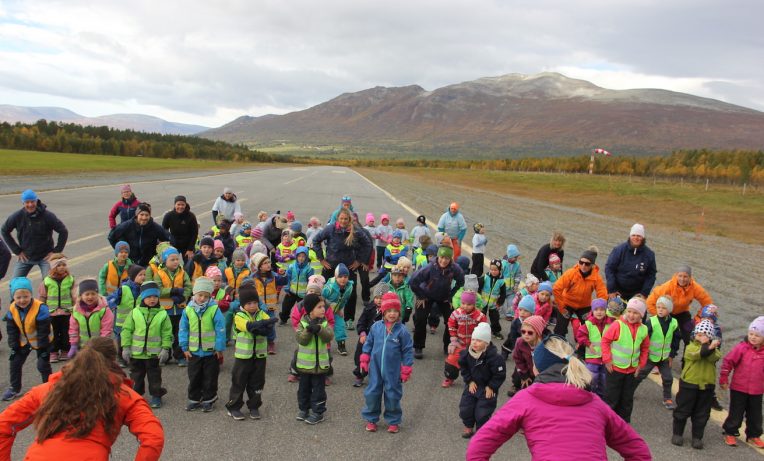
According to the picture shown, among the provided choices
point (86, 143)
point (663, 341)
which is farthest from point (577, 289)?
point (86, 143)

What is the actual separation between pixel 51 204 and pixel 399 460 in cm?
2142

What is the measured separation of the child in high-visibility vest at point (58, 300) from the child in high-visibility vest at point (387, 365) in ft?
11.2

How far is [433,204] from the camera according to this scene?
3081 centimetres

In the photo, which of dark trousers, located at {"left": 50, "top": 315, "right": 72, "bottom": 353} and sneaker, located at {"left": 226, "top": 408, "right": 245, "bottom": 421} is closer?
sneaker, located at {"left": 226, "top": 408, "right": 245, "bottom": 421}

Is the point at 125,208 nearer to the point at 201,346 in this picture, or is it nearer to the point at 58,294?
the point at 58,294

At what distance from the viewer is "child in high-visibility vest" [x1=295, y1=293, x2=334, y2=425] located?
5.15 metres

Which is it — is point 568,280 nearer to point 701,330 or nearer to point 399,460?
point 701,330

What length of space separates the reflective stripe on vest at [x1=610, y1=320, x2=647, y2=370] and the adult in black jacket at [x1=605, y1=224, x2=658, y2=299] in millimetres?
1914

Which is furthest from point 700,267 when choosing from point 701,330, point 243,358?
point 243,358

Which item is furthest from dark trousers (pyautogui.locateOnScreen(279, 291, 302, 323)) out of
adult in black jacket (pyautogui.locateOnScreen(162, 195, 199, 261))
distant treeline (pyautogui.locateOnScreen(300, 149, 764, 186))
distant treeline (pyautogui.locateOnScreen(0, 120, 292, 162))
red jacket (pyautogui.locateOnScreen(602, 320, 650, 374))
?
distant treeline (pyautogui.locateOnScreen(0, 120, 292, 162))

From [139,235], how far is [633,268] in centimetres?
722

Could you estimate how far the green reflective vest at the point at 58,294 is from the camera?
599 centimetres

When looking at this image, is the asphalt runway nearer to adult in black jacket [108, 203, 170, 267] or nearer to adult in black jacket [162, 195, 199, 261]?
adult in black jacket [108, 203, 170, 267]

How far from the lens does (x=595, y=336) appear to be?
230 inches
